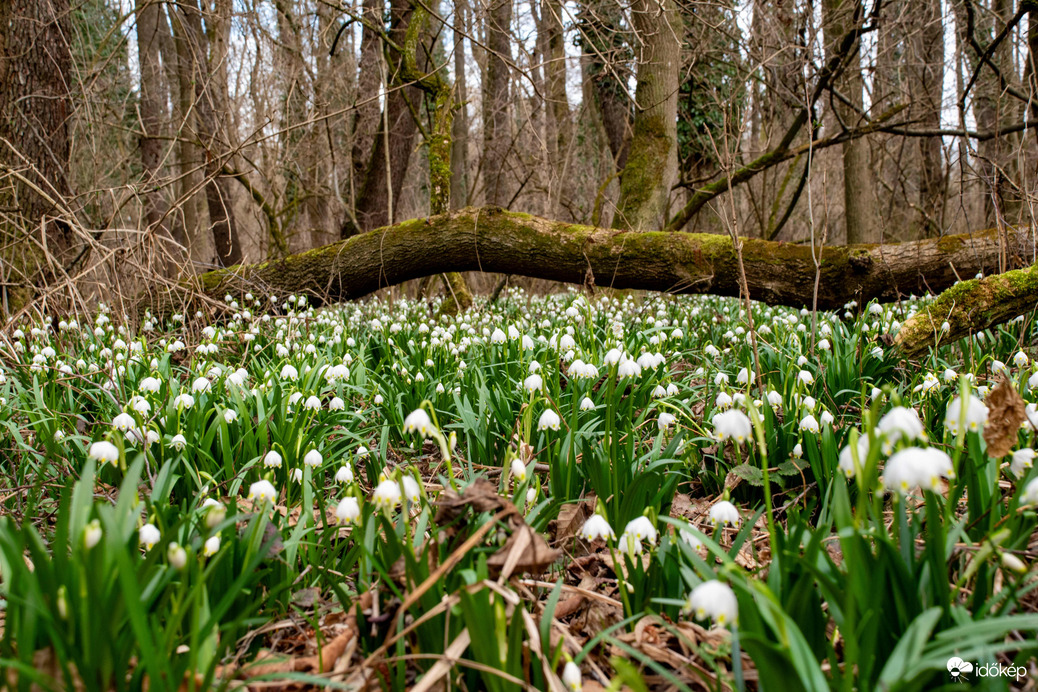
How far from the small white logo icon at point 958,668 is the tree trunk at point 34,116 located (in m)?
5.98

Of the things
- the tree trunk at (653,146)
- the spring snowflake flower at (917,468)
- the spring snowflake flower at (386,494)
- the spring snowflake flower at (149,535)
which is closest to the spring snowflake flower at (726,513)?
the spring snowflake flower at (917,468)

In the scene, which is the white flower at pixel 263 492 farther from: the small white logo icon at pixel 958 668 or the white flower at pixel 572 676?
the small white logo icon at pixel 958 668

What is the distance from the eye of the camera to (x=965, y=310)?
3.40 m

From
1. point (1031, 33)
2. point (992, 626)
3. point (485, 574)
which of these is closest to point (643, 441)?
point (485, 574)

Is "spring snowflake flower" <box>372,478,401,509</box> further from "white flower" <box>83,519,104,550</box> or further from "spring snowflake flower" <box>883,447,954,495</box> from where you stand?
"spring snowflake flower" <box>883,447,954,495</box>

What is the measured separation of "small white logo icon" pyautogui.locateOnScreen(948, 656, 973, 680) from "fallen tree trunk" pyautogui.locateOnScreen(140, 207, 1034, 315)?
404cm

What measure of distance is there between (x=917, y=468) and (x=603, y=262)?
4.65 metres

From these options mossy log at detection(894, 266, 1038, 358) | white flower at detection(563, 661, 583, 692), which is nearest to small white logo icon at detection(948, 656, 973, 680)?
white flower at detection(563, 661, 583, 692)

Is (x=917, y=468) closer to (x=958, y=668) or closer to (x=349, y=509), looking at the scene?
(x=958, y=668)

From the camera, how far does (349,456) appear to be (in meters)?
2.69

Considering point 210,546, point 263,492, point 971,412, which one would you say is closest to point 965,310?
point 971,412

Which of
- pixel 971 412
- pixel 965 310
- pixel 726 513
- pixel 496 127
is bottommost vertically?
pixel 726 513

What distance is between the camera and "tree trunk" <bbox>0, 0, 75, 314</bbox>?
5.25 meters

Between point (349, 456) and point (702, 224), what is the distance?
9.86 metres
